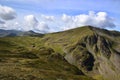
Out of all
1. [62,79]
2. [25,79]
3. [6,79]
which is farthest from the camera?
[62,79]

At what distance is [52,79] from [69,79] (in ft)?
76.0

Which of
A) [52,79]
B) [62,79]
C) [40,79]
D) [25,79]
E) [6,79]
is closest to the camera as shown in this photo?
[6,79]

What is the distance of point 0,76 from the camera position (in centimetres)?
12562

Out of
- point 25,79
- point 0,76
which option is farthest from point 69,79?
point 0,76

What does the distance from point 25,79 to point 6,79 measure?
12365 millimetres

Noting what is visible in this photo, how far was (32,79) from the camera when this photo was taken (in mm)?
136375

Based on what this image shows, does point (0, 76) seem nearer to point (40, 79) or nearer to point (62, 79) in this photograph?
point (40, 79)

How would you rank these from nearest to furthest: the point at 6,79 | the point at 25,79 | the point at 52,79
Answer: the point at 6,79 → the point at 25,79 → the point at 52,79

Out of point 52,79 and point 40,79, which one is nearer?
point 40,79

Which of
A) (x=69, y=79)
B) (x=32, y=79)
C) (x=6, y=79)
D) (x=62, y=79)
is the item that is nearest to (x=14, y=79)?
(x=6, y=79)

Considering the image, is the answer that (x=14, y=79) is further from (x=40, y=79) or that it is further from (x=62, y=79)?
(x=62, y=79)

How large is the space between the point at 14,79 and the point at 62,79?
1819 inches

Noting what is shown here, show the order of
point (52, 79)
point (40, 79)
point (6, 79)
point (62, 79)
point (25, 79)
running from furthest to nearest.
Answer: point (62, 79), point (52, 79), point (40, 79), point (25, 79), point (6, 79)

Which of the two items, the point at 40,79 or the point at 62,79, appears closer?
the point at 40,79
